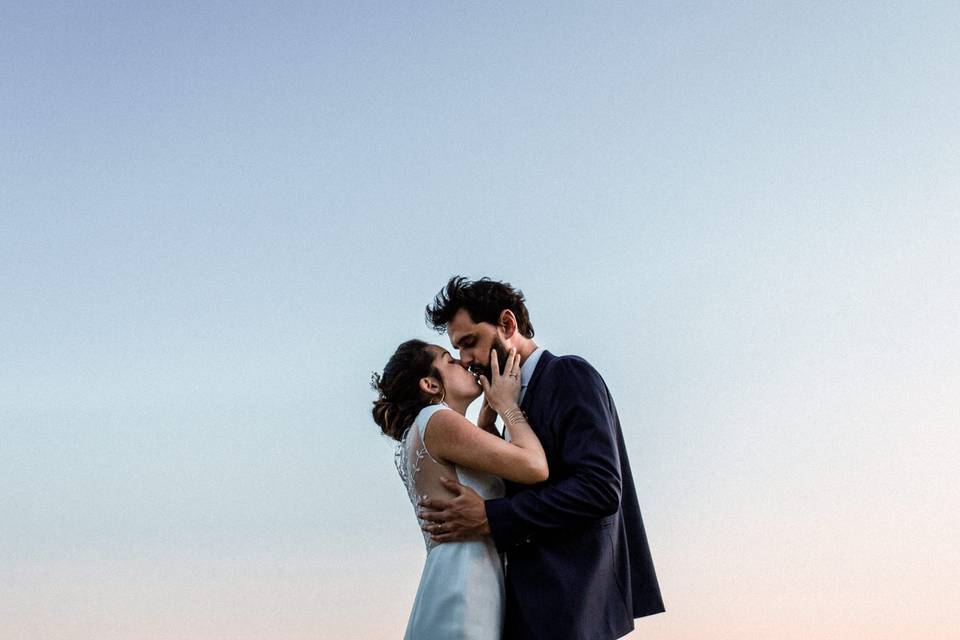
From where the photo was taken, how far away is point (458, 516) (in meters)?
4.38

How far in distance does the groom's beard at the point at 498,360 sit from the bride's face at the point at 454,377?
0.15 feet

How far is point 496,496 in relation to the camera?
4.58m

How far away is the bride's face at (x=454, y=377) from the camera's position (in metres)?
4.88

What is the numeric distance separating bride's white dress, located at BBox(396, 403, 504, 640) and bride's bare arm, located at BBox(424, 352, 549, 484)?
86mm

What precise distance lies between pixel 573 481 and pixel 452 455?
1.77ft

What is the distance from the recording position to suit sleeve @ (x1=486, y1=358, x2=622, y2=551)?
4.26 metres

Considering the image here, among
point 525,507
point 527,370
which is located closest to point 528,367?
point 527,370

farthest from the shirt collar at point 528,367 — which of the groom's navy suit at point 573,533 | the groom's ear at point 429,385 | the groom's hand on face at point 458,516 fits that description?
the groom's hand on face at point 458,516

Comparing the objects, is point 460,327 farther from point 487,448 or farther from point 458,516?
point 458,516

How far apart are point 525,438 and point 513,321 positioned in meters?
0.77

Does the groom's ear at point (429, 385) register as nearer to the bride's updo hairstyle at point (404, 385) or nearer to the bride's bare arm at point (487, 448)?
the bride's updo hairstyle at point (404, 385)

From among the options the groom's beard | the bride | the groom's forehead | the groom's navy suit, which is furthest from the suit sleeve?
the groom's forehead

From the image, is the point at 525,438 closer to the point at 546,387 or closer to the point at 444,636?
the point at 546,387

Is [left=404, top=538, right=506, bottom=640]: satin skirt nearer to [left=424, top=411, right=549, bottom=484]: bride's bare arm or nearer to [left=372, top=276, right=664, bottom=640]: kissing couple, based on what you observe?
[left=372, top=276, right=664, bottom=640]: kissing couple
